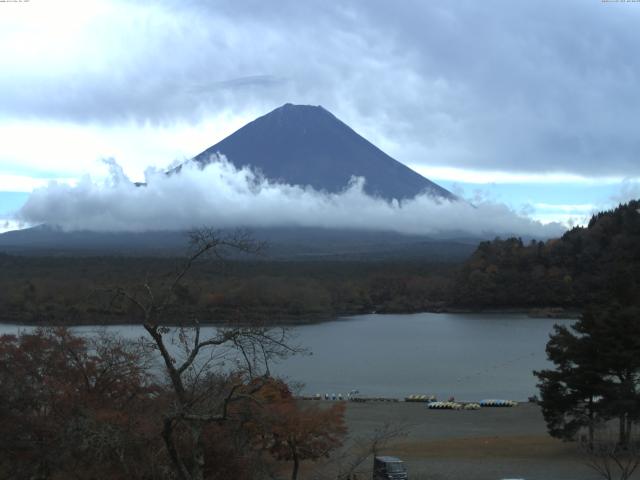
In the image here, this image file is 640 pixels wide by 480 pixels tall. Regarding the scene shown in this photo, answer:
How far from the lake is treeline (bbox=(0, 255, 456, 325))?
4.54 meters

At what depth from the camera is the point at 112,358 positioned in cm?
909

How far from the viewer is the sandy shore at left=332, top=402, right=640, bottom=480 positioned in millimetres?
11281

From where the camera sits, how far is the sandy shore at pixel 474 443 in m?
11.3

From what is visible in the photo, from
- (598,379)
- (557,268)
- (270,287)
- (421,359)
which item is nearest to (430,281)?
(557,268)

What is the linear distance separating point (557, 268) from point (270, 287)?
77.8ft

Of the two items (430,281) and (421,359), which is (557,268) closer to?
(430,281)

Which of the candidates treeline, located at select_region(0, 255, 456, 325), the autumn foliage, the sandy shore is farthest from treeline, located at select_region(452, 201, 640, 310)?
the autumn foliage

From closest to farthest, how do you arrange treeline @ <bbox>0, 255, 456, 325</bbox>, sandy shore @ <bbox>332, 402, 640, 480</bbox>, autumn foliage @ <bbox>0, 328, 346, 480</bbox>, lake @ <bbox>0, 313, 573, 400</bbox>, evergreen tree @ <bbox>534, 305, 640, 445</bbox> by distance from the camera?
autumn foliage @ <bbox>0, 328, 346, 480</bbox>
sandy shore @ <bbox>332, 402, 640, 480</bbox>
evergreen tree @ <bbox>534, 305, 640, 445</bbox>
lake @ <bbox>0, 313, 573, 400</bbox>
treeline @ <bbox>0, 255, 456, 325</bbox>

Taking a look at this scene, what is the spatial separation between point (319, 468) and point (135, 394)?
13.9 ft

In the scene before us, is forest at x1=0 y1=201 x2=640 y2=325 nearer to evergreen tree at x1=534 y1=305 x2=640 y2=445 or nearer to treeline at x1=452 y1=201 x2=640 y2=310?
treeline at x1=452 y1=201 x2=640 y2=310

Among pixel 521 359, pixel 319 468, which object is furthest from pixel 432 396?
pixel 319 468

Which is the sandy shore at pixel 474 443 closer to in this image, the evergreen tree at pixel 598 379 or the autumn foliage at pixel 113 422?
the evergreen tree at pixel 598 379

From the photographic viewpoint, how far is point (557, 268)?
60.2 metres

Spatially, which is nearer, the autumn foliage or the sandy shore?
the autumn foliage
